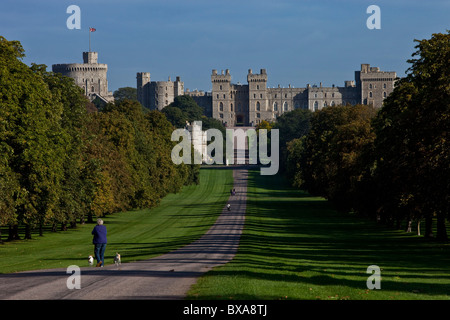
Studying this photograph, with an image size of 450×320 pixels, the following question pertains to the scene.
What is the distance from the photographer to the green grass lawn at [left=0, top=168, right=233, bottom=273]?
3319 cm

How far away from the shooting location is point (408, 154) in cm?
3919

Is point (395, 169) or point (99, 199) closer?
point (395, 169)

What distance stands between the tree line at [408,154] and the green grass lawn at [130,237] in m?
12.0

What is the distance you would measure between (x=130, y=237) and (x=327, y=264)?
25986 mm

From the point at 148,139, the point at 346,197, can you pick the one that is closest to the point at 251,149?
the point at 148,139

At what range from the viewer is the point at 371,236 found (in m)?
47.2

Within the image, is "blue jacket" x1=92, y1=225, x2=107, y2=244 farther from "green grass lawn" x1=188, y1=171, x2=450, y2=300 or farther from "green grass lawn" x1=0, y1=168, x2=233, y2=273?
"green grass lawn" x1=188, y1=171, x2=450, y2=300

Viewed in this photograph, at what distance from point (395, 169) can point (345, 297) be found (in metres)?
22.8

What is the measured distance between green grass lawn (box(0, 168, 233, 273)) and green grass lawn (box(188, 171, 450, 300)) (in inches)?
199

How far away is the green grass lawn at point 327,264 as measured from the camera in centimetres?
1872

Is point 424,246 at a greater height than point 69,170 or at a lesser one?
lesser

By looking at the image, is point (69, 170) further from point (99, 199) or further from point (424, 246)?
point (424, 246)

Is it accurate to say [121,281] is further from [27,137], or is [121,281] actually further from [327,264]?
[27,137]

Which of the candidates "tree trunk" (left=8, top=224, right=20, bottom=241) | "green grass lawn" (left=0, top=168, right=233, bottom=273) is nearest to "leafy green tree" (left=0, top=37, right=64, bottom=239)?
"tree trunk" (left=8, top=224, right=20, bottom=241)
